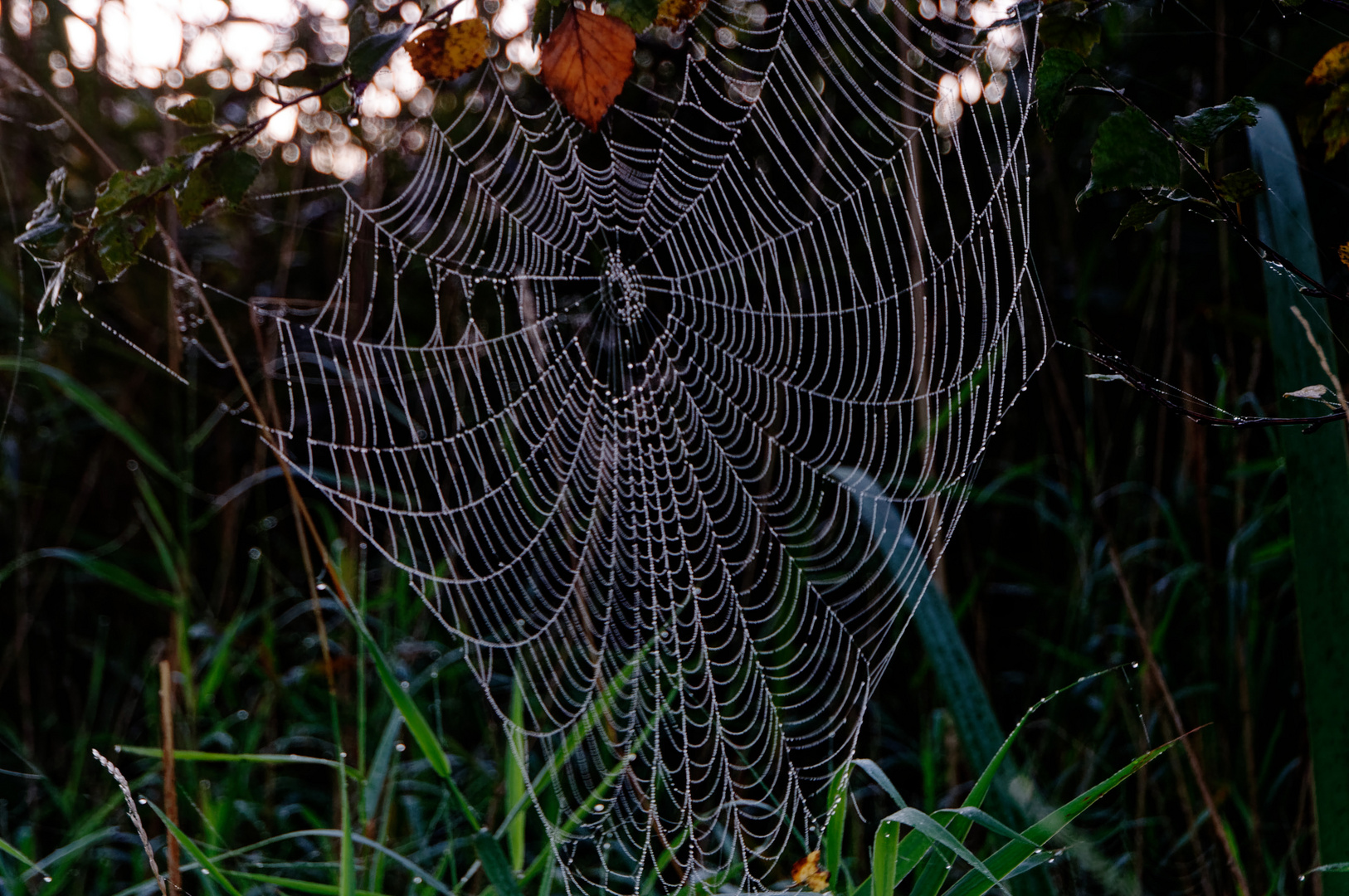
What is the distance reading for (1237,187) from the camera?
91 centimetres

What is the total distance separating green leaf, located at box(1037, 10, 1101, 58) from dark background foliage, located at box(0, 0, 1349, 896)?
0.55m

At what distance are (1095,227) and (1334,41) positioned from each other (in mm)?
952

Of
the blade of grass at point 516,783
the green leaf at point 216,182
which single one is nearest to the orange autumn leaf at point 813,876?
the blade of grass at point 516,783

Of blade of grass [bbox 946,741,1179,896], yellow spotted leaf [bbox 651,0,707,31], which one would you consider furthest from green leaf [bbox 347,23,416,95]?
blade of grass [bbox 946,741,1179,896]

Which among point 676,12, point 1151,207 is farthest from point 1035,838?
point 676,12

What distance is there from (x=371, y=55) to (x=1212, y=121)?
2.88 ft

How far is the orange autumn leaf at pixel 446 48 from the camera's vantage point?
4.06 feet

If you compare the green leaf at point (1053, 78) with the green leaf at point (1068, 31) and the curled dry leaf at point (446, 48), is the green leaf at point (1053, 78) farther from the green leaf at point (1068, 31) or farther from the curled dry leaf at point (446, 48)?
the curled dry leaf at point (446, 48)

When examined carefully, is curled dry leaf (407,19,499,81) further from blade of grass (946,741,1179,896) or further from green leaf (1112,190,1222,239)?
blade of grass (946,741,1179,896)

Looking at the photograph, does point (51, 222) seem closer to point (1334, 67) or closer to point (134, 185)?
point (134, 185)

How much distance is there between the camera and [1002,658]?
8.86 feet

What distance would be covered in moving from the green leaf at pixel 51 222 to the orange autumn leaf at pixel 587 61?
0.63 m

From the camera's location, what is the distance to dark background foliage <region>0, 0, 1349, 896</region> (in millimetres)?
1961

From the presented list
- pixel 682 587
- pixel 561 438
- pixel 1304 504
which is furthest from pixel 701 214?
pixel 1304 504
